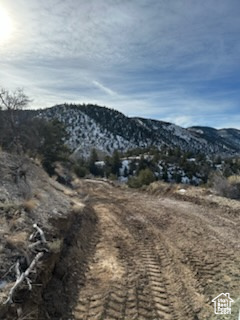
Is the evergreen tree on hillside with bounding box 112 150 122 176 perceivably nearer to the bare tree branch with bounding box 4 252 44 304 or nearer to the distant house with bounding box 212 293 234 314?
the bare tree branch with bounding box 4 252 44 304

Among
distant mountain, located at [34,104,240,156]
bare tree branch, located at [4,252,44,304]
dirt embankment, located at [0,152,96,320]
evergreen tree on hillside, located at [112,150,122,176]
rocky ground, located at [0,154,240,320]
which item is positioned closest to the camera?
bare tree branch, located at [4,252,44,304]

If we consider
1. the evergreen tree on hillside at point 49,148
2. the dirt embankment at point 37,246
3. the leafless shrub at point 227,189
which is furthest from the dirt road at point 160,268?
the evergreen tree on hillside at point 49,148

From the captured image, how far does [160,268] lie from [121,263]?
966mm

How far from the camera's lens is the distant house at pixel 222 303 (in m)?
5.69

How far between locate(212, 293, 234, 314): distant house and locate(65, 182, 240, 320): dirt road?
0.09 m

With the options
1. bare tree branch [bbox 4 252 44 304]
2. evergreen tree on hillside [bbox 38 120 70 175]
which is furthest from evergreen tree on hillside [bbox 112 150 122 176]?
bare tree branch [bbox 4 252 44 304]

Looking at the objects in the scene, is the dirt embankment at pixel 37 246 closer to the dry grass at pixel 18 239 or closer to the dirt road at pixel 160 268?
the dry grass at pixel 18 239

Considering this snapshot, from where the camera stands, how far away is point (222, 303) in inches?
234

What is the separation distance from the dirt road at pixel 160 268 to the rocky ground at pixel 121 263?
0.06ft

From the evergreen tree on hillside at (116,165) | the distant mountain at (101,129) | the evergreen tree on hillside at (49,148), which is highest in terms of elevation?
the distant mountain at (101,129)

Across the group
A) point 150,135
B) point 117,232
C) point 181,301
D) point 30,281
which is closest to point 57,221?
point 117,232

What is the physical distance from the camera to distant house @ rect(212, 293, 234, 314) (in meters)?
5.69

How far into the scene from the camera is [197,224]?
11.9 meters

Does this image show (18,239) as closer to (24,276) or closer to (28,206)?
(24,276)
